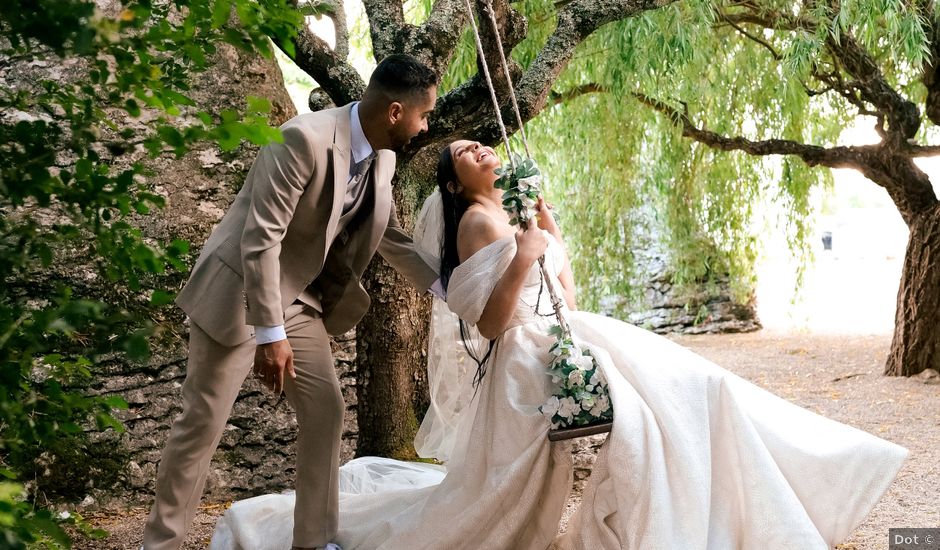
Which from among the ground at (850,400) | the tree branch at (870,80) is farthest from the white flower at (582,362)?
the tree branch at (870,80)

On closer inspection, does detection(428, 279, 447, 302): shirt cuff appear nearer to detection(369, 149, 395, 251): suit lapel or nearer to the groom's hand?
detection(369, 149, 395, 251): suit lapel

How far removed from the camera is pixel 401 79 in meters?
3.04

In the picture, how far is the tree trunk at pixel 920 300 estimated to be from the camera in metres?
7.59

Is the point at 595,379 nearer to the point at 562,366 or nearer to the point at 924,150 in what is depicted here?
the point at 562,366

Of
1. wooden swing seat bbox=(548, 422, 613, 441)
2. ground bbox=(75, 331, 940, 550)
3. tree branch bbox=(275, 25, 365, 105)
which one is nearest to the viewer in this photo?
wooden swing seat bbox=(548, 422, 613, 441)

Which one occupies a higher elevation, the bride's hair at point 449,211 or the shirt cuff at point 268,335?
the bride's hair at point 449,211

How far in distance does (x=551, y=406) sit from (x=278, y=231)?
3.37 feet

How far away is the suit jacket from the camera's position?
2.87 meters

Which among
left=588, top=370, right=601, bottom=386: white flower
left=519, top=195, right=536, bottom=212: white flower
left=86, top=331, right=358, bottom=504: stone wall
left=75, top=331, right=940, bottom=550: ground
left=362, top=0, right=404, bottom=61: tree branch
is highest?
left=362, top=0, right=404, bottom=61: tree branch

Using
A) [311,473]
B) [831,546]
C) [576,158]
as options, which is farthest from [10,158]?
[576,158]

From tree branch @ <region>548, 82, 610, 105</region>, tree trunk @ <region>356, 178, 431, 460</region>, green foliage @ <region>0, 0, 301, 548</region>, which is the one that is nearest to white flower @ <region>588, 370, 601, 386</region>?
tree trunk @ <region>356, 178, 431, 460</region>

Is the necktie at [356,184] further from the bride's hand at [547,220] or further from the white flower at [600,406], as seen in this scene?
the white flower at [600,406]

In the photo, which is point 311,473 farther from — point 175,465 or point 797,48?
point 797,48

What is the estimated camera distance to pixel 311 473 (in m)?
3.24
